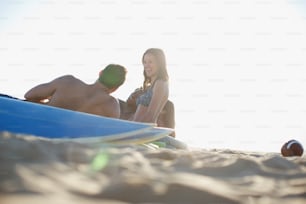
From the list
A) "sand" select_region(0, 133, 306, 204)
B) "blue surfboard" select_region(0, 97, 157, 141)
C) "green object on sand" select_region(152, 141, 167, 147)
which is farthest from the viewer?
"green object on sand" select_region(152, 141, 167, 147)

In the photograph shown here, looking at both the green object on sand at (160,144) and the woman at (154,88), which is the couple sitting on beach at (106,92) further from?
the green object on sand at (160,144)

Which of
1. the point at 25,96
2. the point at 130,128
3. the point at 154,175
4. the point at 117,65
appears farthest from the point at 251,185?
the point at 25,96

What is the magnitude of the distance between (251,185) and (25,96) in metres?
2.61

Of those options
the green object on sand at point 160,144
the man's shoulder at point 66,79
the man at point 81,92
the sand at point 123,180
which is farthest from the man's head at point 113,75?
the sand at point 123,180

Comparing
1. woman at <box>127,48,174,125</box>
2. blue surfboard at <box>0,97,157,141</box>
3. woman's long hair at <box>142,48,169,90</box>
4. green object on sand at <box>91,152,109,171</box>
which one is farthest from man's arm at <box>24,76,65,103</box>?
green object on sand at <box>91,152,109,171</box>

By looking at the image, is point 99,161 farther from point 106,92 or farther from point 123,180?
point 106,92

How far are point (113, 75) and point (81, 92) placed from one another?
34 centimetres

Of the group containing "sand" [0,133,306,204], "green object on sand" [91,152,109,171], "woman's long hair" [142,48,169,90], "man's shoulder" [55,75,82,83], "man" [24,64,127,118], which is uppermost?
"woman's long hair" [142,48,169,90]

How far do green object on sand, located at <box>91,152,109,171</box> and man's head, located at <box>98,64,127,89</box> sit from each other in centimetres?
191

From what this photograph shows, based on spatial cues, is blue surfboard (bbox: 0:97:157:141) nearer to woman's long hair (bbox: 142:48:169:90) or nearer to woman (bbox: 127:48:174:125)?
woman (bbox: 127:48:174:125)

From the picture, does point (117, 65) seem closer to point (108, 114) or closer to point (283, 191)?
point (108, 114)

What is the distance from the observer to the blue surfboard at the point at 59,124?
2609 millimetres

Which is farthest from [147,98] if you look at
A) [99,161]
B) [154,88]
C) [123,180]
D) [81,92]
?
[123,180]

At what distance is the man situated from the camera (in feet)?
10.5
